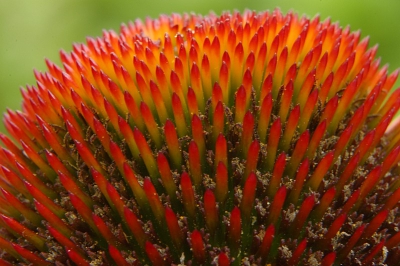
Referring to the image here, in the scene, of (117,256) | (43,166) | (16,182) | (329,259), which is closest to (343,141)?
(329,259)

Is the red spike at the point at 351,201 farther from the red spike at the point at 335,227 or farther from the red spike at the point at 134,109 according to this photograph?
the red spike at the point at 134,109

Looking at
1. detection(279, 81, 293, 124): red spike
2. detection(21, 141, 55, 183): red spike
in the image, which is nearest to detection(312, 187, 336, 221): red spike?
detection(279, 81, 293, 124): red spike

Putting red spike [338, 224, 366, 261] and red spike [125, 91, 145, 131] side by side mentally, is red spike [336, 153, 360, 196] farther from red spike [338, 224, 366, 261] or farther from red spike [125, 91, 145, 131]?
red spike [125, 91, 145, 131]

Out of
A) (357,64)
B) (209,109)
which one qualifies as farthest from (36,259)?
(357,64)

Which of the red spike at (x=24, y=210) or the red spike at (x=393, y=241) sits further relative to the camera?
the red spike at (x=24, y=210)

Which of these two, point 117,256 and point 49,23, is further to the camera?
point 49,23

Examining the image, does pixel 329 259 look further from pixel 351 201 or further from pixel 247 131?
pixel 247 131

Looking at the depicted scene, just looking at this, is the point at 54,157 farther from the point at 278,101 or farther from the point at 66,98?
the point at 278,101

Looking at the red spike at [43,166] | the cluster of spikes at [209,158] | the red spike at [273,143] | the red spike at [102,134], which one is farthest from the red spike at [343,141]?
the red spike at [43,166]
